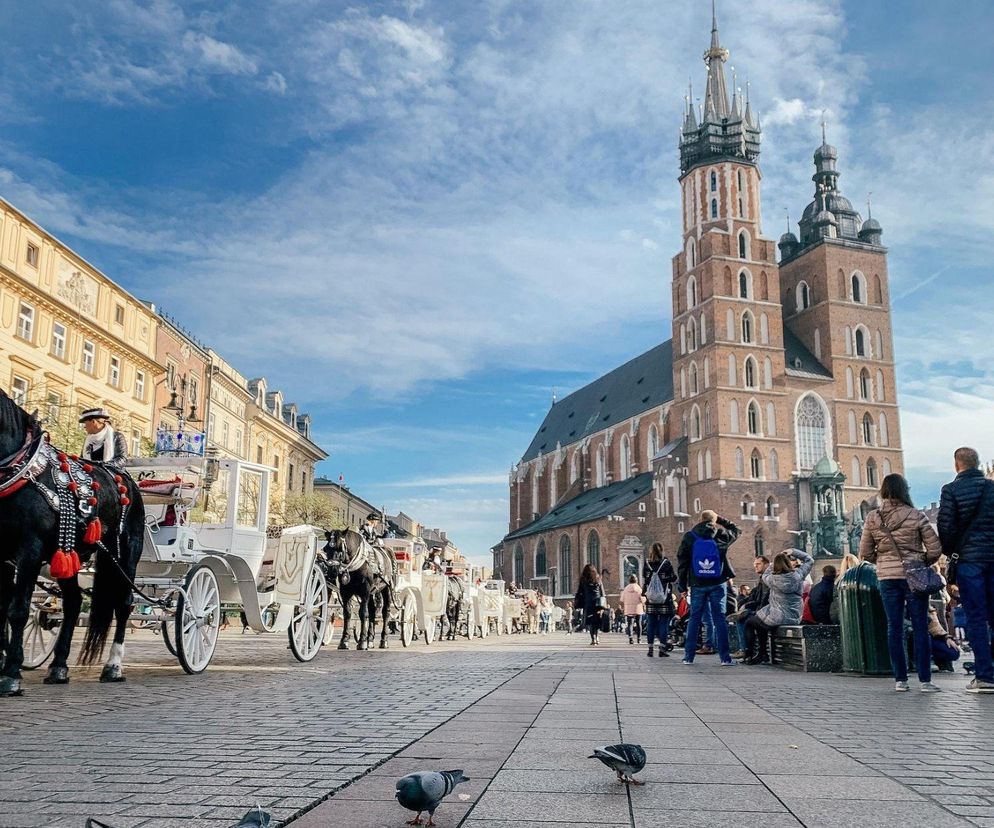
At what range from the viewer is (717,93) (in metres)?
70.9

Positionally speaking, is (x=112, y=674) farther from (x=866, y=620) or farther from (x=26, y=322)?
(x=26, y=322)

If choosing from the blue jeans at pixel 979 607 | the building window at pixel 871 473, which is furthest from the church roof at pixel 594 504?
the blue jeans at pixel 979 607

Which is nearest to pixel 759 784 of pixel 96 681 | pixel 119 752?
pixel 119 752

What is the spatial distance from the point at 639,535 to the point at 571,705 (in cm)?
5781

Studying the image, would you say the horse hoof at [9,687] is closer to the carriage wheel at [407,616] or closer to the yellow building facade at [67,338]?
the carriage wheel at [407,616]

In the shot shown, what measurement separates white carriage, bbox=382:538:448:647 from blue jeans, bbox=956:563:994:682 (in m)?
9.58

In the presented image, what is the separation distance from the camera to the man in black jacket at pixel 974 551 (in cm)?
780

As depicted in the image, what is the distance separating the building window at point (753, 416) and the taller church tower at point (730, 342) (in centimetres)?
6

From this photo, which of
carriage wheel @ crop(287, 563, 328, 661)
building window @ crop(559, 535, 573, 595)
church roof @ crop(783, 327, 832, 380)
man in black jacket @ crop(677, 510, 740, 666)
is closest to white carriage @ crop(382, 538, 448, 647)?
carriage wheel @ crop(287, 563, 328, 661)

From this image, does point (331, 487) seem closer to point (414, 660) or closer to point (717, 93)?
point (717, 93)

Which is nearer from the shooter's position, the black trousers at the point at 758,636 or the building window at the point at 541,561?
the black trousers at the point at 758,636

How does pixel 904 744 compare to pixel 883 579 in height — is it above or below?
below

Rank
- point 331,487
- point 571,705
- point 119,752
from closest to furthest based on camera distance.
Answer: point 119,752, point 571,705, point 331,487

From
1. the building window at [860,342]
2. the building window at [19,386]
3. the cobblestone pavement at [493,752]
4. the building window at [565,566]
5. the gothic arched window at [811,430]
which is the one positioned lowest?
the cobblestone pavement at [493,752]
